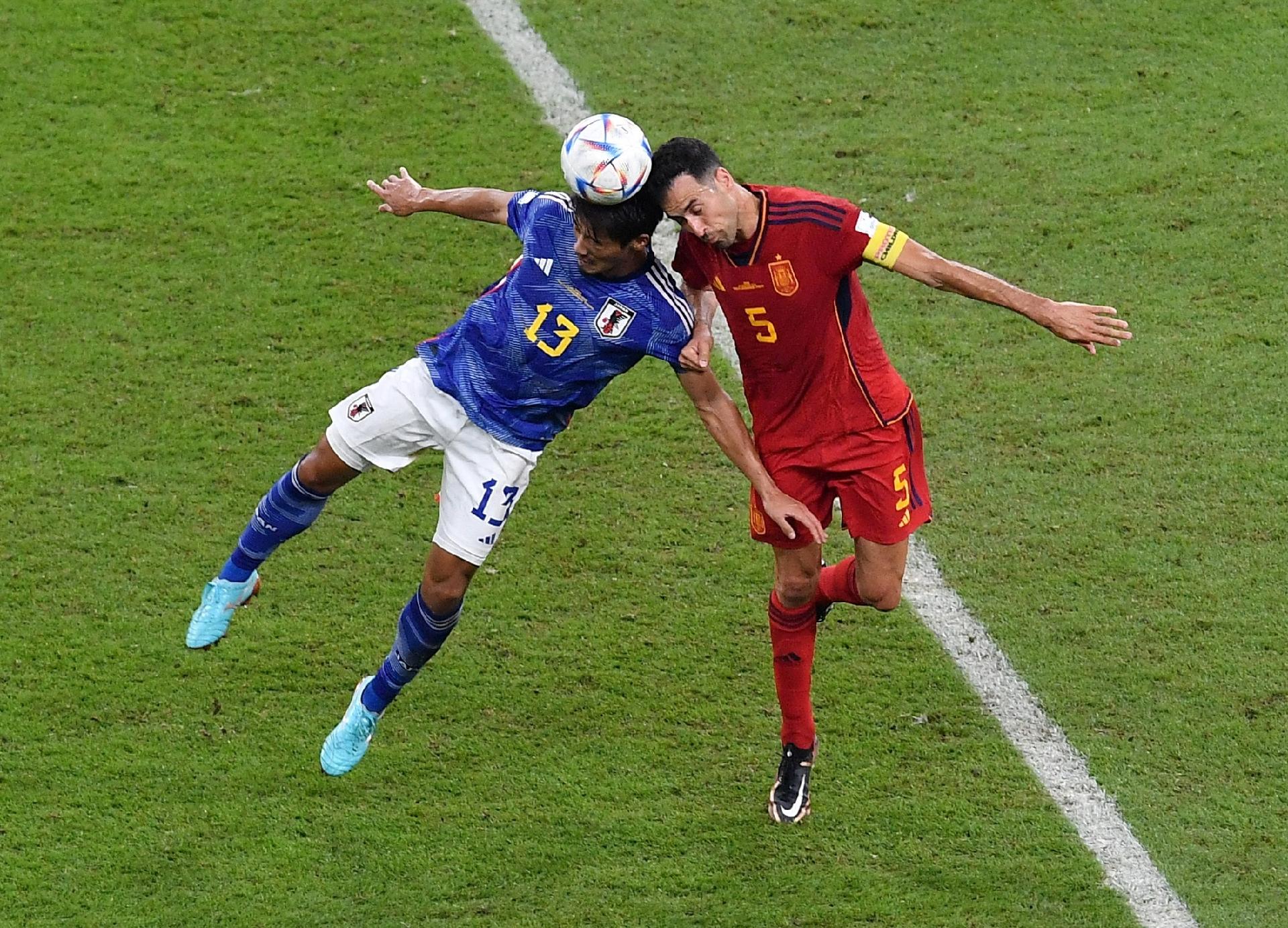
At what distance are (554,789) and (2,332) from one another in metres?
3.65

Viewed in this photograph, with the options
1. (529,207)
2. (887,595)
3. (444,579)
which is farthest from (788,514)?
(529,207)

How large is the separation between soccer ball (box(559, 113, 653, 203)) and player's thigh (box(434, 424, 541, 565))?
1.02 m

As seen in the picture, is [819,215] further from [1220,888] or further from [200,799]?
[200,799]

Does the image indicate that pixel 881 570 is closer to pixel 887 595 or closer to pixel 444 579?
pixel 887 595

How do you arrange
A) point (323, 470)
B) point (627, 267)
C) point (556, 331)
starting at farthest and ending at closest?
point (323, 470) → point (556, 331) → point (627, 267)

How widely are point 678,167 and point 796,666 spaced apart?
5.94 feet

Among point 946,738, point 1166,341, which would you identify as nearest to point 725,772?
point 946,738

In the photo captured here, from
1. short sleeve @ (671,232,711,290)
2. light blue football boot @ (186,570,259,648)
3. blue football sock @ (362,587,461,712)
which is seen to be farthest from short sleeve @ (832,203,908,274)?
light blue football boot @ (186,570,259,648)

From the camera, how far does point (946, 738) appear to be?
5.91 metres

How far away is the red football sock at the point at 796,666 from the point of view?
566 cm

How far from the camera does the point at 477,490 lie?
5.41m

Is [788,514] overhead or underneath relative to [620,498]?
overhead

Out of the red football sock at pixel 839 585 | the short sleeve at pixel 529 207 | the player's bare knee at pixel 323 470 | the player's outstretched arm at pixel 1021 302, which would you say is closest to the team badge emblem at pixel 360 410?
the player's bare knee at pixel 323 470

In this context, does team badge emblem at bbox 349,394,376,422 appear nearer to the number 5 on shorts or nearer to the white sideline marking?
the number 5 on shorts
